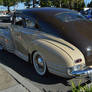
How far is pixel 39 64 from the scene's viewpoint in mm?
4105

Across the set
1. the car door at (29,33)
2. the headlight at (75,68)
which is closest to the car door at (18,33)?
the car door at (29,33)

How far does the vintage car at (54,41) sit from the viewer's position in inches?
129

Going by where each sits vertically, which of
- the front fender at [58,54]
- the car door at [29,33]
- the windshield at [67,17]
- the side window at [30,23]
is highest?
the windshield at [67,17]

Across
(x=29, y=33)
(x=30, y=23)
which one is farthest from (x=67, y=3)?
(x=29, y=33)

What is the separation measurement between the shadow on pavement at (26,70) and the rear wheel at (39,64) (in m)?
0.14

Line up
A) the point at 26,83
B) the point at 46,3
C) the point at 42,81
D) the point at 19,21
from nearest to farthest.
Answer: the point at 26,83 → the point at 42,81 → the point at 19,21 → the point at 46,3

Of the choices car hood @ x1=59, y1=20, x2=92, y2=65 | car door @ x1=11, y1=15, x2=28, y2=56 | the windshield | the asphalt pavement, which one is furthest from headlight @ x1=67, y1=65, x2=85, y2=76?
car door @ x1=11, y1=15, x2=28, y2=56

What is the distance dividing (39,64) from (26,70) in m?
0.67

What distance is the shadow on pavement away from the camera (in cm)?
388

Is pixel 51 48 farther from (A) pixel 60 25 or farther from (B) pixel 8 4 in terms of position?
(B) pixel 8 4

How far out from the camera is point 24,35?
179 inches

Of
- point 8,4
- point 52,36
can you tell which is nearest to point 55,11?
point 52,36

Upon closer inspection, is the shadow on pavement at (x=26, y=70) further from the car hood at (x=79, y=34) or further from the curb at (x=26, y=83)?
the car hood at (x=79, y=34)

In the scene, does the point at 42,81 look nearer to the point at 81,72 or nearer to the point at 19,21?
the point at 81,72
